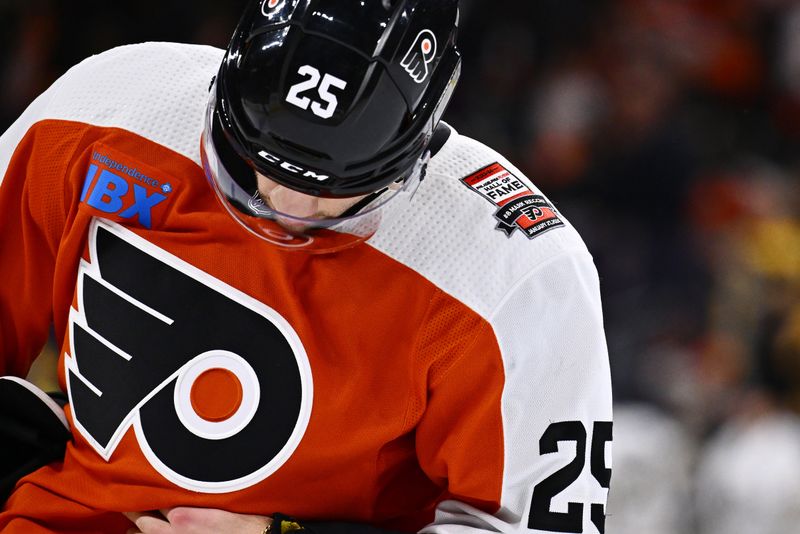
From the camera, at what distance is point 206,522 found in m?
1.33

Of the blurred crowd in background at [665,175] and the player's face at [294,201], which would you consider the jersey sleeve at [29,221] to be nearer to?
the player's face at [294,201]

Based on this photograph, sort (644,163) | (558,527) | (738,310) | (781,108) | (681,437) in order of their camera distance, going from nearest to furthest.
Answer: (558,527) < (681,437) < (738,310) < (644,163) < (781,108)

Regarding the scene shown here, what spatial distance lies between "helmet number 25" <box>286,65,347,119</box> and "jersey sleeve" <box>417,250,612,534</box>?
33 cm

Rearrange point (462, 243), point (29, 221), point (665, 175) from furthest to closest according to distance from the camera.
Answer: point (665, 175)
point (29, 221)
point (462, 243)

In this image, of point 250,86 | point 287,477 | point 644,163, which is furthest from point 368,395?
point 644,163

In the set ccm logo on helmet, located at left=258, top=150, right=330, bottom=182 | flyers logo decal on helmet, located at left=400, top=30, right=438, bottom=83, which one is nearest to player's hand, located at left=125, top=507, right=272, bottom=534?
ccm logo on helmet, located at left=258, top=150, right=330, bottom=182

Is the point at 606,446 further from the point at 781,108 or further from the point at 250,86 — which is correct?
the point at 781,108

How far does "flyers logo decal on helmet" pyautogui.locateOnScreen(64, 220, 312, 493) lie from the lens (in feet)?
4.34

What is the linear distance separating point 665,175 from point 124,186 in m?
2.84

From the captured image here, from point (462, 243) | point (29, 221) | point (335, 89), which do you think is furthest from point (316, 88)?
point (29, 221)

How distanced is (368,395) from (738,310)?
2.56 metres

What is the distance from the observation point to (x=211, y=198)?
135 centimetres

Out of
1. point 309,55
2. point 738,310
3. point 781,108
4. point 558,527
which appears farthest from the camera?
point 781,108

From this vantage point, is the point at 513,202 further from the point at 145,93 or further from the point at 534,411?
the point at 145,93
